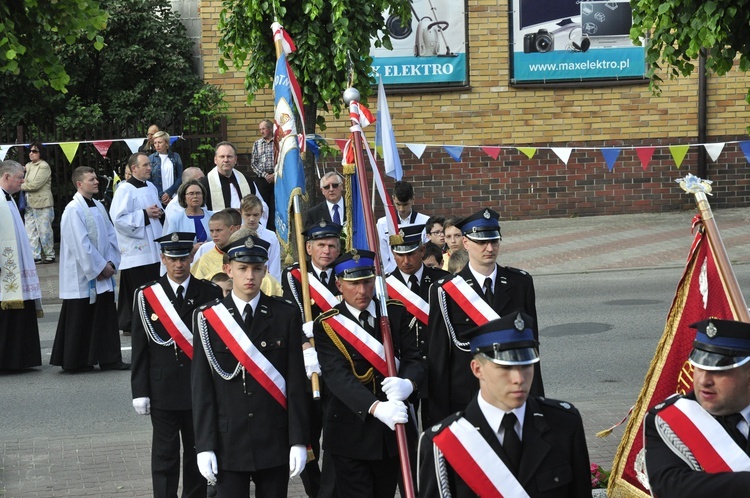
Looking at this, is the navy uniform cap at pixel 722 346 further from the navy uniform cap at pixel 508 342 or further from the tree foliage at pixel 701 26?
the tree foliage at pixel 701 26

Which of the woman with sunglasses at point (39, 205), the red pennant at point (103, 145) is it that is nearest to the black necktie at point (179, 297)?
the red pennant at point (103, 145)

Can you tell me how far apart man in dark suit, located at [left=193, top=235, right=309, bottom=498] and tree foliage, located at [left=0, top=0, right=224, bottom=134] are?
14449mm

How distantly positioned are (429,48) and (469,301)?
1521 cm

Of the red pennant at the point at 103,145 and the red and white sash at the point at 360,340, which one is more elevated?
the red pennant at the point at 103,145

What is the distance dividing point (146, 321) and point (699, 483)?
432 centimetres

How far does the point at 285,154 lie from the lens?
841 centimetres

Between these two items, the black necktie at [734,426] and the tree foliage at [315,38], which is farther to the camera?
the tree foliage at [315,38]

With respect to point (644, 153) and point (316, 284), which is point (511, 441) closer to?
point (316, 284)

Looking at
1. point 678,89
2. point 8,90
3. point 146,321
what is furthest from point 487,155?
point 146,321

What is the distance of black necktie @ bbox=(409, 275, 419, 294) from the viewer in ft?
25.8

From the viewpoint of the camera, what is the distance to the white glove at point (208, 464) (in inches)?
236

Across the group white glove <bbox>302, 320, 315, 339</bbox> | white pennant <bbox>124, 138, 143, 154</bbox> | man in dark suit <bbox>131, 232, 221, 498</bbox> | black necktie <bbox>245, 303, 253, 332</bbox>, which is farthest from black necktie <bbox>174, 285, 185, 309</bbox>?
white pennant <bbox>124, 138, 143, 154</bbox>

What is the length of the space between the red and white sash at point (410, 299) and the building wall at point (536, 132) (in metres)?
13.5

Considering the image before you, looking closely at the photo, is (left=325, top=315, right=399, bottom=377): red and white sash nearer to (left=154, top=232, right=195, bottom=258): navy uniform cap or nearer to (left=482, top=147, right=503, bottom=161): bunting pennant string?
(left=154, top=232, right=195, bottom=258): navy uniform cap
